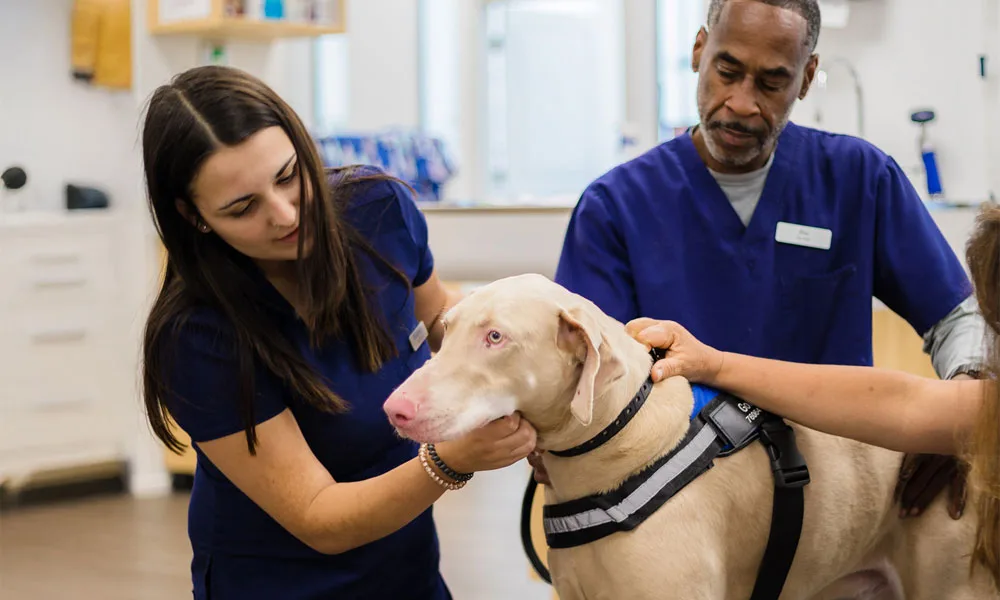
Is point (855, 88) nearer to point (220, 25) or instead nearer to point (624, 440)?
point (220, 25)

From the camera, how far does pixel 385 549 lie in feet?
5.25

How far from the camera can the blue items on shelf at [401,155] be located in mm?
4496

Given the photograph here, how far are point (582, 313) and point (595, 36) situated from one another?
4.57m

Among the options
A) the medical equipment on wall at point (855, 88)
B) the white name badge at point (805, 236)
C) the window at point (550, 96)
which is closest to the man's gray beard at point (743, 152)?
the white name badge at point (805, 236)

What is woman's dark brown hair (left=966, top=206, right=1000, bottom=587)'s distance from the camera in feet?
3.65

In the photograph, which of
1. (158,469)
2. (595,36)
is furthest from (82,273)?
(595,36)

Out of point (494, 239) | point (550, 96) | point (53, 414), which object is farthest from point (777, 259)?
point (550, 96)

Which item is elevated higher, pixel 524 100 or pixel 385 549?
pixel 524 100

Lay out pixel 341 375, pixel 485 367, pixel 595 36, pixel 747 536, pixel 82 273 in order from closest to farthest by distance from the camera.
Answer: pixel 485 367 → pixel 747 536 → pixel 341 375 → pixel 82 273 → pixel 595 36

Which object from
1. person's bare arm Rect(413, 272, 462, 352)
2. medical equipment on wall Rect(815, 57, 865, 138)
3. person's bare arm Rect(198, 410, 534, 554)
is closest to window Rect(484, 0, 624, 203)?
medical equipment on wall Rect(815, 57, 865, 138)

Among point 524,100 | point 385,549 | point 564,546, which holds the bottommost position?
point 385,549

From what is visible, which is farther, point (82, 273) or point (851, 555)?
point (82, 273)

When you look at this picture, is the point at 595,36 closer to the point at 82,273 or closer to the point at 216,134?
the point at 82,273

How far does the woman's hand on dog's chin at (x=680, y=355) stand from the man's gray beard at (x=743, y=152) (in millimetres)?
385
